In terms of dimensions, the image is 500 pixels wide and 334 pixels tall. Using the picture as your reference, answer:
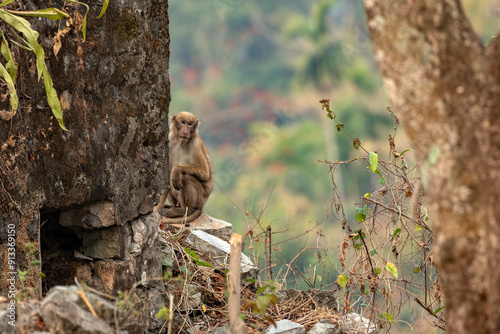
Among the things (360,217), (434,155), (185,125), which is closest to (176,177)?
(185,125)

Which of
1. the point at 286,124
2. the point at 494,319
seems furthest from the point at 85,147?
the point at 286,124

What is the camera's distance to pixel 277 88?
3666 cm

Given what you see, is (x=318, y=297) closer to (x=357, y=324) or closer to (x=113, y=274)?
(x=357, y=324)

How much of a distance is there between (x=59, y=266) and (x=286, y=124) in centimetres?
2915

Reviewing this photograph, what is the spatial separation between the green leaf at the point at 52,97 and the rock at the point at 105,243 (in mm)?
1076

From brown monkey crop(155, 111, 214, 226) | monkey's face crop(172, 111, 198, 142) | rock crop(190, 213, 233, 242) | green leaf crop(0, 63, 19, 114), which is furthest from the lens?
monkey's face crop(172, 111, 198, 142)

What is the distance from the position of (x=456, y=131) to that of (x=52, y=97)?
2230 mm

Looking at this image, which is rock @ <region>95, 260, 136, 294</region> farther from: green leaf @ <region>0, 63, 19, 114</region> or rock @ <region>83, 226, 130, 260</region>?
green leaf @ <region>0, 63, 19, 114</region>

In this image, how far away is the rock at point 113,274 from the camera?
4.71 meters

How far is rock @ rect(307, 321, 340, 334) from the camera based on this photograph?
208 inches

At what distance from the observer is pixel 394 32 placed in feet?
8.87

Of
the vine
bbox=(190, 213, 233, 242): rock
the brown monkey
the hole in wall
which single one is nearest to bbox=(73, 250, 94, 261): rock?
the hole in wall

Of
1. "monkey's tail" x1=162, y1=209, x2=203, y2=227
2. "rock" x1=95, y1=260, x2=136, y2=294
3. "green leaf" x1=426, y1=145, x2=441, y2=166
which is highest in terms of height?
"green leaf" x1=426, y1=145, x2=441, y2=166

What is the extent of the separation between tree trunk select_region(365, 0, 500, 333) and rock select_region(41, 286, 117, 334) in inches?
55.7
